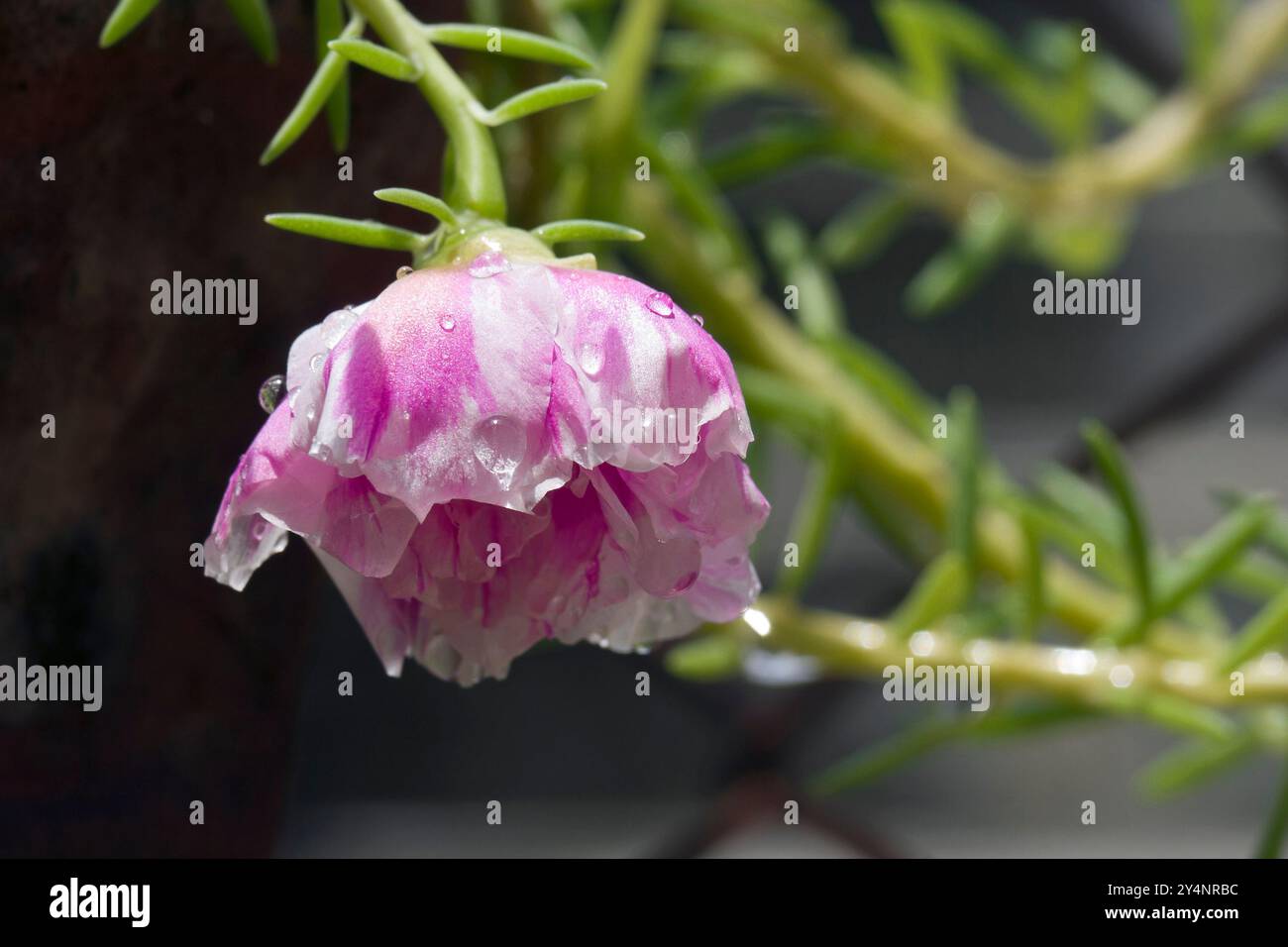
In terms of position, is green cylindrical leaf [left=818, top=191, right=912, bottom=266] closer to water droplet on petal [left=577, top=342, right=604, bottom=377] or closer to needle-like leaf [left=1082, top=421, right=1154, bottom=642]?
needle-like leaf [left=1082, top=421, right=1154, bottom=642]

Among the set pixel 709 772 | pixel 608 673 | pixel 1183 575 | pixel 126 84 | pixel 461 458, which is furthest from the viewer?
pixel 608 673

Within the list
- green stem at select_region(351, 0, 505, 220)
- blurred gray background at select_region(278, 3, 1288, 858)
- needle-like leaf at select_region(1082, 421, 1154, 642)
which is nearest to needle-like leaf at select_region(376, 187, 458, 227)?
green stem at select_region(351, 0, 505, 220)

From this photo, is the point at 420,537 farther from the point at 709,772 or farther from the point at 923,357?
the point at 923,357

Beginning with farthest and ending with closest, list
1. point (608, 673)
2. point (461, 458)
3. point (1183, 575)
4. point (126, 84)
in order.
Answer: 1. point (608, 673)
2. point (1183, 575)
3. point (126, 84)
4. point (461, 458)

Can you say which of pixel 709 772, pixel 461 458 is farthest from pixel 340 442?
pixel 709 772

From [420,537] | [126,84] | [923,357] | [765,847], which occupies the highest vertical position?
[923,357]

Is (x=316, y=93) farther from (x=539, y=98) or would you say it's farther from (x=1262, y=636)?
(x=1262, y=636)
